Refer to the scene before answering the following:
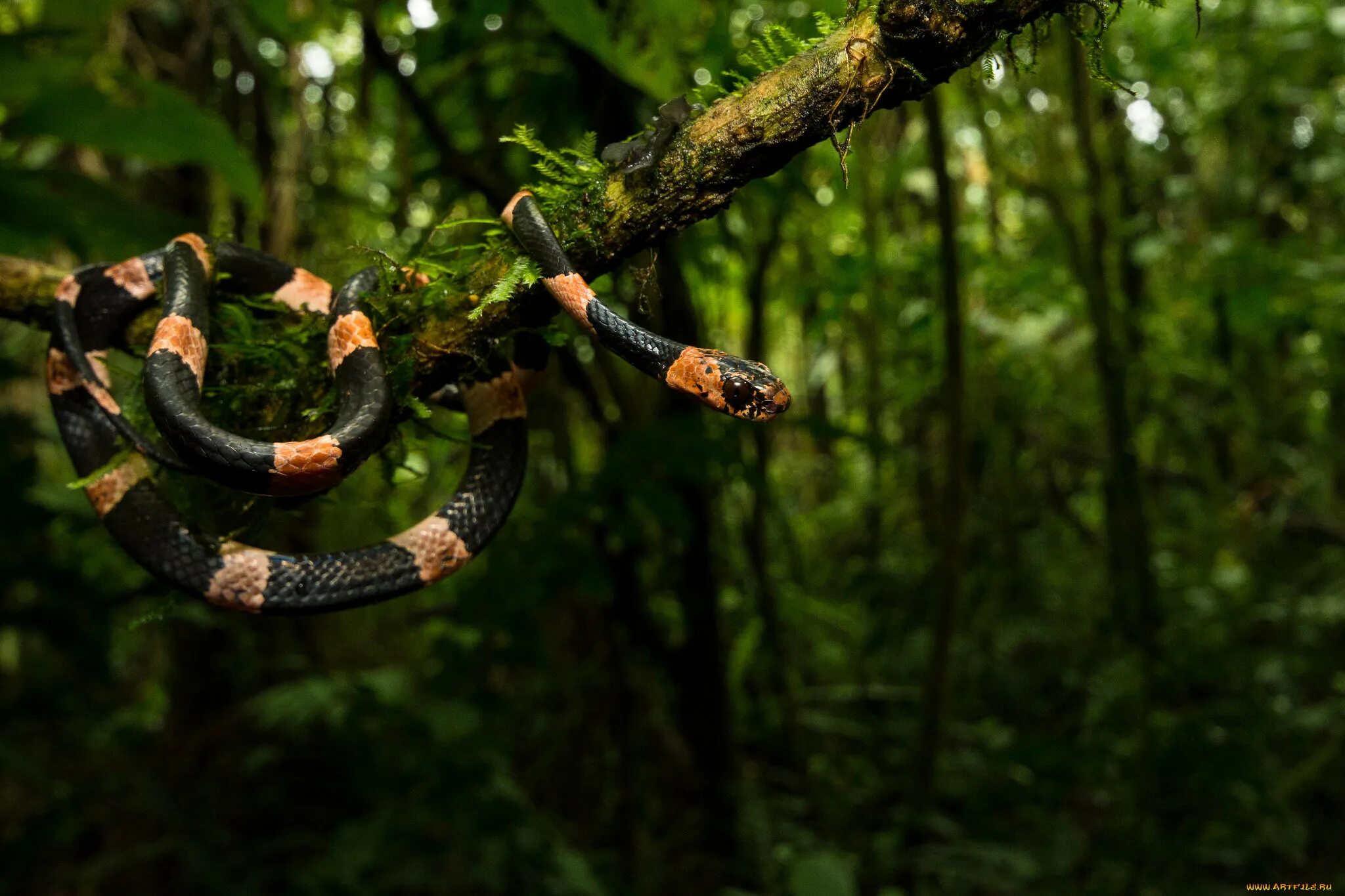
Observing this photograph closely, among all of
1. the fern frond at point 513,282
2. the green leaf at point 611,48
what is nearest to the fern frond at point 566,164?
the fern frond at point 513,282

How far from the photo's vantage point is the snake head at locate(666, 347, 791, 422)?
150 cm

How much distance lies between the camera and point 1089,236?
3.71 m

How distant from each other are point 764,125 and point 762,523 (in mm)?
3032

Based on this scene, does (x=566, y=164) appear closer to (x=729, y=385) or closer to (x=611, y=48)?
(x=729, y=385)

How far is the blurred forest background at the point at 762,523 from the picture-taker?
10.7 feet

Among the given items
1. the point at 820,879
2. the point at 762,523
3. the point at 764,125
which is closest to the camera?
the point at 764,125

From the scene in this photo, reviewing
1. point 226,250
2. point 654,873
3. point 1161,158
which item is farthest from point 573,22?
point 1161,158

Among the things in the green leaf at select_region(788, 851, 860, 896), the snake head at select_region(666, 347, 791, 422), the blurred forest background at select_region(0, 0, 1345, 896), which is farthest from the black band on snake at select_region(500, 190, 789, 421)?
the green leaf at select_region(788, 851, 860, 896)

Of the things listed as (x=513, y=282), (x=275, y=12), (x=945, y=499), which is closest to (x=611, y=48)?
(x=513, y=282)

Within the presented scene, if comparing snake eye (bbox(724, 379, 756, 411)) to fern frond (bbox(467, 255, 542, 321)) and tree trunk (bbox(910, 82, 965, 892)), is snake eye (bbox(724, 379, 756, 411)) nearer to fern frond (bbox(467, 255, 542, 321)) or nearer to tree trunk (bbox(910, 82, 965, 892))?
fern frond (bbox(467, 255, 542, 321))

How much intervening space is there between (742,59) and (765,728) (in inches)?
177

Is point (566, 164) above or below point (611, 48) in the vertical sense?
below

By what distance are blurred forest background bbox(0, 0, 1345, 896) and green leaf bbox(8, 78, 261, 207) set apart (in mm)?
12

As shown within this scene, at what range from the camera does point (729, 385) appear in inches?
59.3
